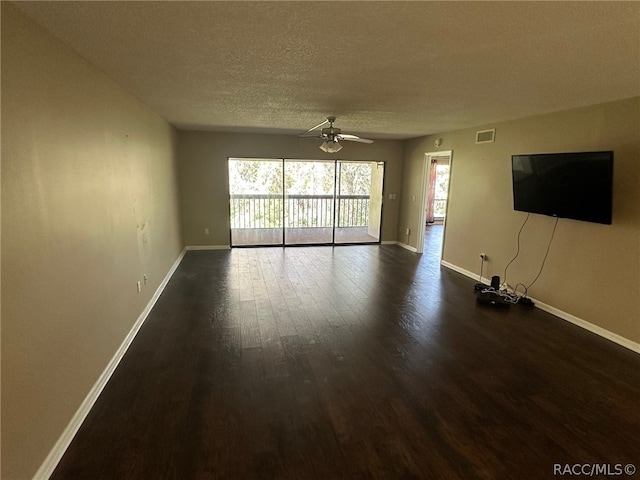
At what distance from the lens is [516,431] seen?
2117mm

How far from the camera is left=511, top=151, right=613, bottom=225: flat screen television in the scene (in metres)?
3.17

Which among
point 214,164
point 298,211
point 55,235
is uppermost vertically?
point 214,164

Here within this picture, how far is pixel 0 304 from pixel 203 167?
17.7 ft

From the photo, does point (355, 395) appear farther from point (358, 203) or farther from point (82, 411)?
point (358, 203)

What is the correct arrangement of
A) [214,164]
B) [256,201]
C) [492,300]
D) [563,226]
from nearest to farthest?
1. [563,226]
2. [492,300]
3. [214,164]
4. [256,201]

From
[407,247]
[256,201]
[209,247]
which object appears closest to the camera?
[209,247]

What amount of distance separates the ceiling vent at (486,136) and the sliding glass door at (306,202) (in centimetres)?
259

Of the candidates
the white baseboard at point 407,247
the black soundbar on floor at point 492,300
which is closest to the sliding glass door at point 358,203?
the white baseboard at point 407,247

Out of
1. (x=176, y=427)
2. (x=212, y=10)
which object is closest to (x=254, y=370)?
(x=176, y=427)

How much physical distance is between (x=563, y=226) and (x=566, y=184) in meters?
0.56

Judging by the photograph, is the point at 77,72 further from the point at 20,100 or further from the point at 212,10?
the point at 212,10

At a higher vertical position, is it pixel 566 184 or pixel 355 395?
pixel 566 184

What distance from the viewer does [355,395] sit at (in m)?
2.42

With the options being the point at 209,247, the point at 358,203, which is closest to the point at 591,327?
the point at 358,203
